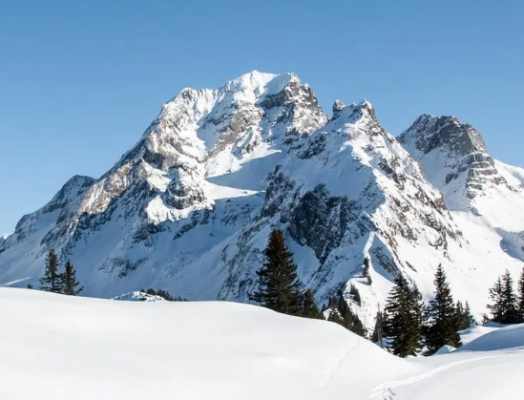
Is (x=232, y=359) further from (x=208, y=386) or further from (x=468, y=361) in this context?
(x=468, y=361)

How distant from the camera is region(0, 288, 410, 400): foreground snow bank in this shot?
1630 cm

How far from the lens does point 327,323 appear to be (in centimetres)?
2888

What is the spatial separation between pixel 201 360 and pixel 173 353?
89 cm

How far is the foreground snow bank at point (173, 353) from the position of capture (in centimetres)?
1630

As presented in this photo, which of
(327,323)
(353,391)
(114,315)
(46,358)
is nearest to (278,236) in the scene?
(327,323)

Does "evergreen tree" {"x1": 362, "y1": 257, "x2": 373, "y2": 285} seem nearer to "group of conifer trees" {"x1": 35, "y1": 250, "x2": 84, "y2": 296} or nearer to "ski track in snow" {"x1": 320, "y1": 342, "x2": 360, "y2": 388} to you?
"group of conifer trees" {"x1": 35, "y1": 250, "x2": 84, "y2": 296}

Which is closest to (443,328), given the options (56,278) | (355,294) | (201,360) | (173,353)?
(56,278)

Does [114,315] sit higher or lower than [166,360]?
higher

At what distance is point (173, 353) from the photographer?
2016cm

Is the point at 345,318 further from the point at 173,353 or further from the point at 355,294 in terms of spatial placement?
the point at 173,353

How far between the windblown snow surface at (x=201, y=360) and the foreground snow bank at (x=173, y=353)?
0.04m

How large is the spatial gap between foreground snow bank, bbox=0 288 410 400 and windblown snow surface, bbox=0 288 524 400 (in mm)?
40

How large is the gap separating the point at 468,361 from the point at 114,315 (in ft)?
50.1

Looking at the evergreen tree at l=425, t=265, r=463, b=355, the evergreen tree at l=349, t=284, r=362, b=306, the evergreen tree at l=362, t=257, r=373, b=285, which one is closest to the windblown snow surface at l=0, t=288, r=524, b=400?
the evergreen tree at l=425, t=265, r=463, b=355
